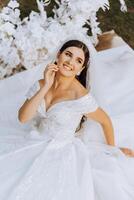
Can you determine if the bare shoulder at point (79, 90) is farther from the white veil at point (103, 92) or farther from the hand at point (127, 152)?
the hand at point (127, 152)

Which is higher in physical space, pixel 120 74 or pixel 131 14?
pixel 131 14

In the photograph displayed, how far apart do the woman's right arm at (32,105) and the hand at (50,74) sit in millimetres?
22

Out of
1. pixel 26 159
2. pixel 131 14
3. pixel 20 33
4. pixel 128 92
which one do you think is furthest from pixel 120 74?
pixel 131 14

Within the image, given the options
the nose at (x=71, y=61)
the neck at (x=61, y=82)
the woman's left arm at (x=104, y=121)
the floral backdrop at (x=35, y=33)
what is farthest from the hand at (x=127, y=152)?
the floral backdrop at (x=35, y=33)

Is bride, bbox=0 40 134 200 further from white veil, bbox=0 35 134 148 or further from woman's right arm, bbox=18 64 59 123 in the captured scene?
white veil, bbox=0 35 134 148

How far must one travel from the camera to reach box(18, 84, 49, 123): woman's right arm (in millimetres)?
2475

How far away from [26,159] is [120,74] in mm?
1118

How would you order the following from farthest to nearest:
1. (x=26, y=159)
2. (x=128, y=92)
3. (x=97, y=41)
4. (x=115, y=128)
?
(x=97, y=41)
(x=128, y=92)
(x=115, y=128)
(x=26, y=159)

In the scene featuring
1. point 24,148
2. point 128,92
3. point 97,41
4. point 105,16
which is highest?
point 105,16

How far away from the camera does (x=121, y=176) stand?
2611 millimetres

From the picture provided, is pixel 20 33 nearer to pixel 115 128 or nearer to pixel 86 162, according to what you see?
pixel 115 128

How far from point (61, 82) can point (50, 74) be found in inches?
3.2

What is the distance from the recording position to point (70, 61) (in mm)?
2486

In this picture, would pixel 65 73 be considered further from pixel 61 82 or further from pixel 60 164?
pixel 60 164
